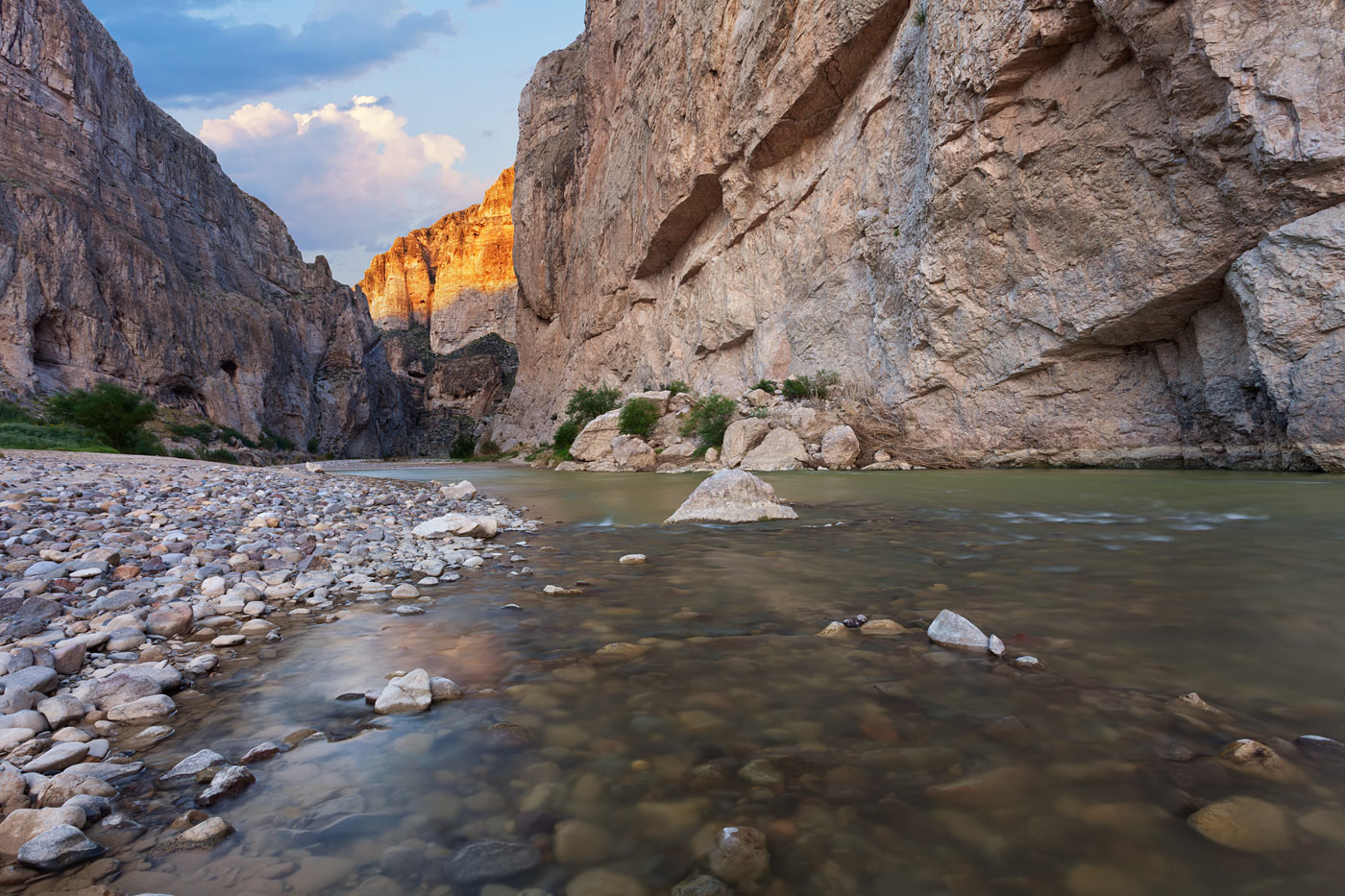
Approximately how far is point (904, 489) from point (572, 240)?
39.8 metres

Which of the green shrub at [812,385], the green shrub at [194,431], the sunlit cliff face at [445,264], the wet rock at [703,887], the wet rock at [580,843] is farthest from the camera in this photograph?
the sunlit cliff face at [445,264]

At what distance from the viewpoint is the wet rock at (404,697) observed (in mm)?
2312

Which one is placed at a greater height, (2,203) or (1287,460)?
(2,203)

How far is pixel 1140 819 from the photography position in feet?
5.00

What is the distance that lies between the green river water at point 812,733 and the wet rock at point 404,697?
3.2 inches

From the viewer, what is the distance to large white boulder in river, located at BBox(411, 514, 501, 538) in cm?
624

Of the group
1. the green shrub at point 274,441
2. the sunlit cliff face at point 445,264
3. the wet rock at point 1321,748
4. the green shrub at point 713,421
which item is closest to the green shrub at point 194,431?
the green shrub at point 274,441

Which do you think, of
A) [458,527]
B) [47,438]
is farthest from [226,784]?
[47,438]

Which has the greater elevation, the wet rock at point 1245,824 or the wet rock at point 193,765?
the wet rock at point 1245,824

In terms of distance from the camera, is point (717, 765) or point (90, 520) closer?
point (717, 765)

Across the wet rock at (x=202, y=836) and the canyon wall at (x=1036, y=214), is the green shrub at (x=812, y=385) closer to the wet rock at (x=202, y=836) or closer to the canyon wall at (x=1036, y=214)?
the canyon wall at (x=1036, y=214)

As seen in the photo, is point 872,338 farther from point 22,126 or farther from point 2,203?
point 22,126

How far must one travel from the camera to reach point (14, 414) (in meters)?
23.5

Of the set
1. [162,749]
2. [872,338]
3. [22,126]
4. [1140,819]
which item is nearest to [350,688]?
[162,749]
